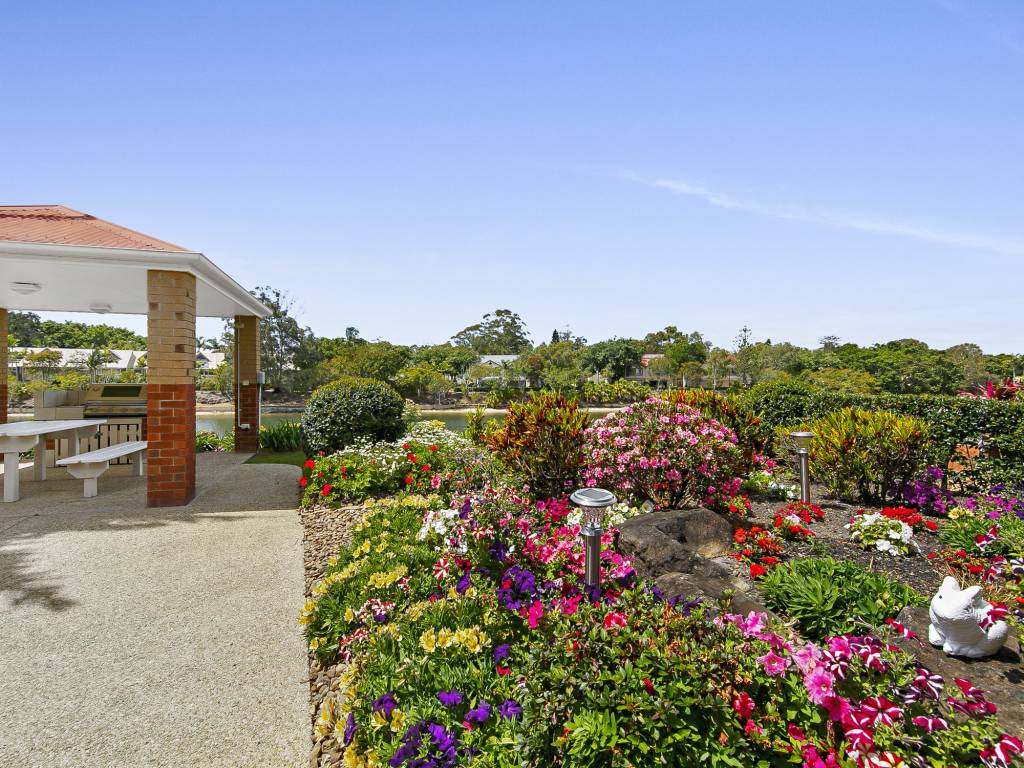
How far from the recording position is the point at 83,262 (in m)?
5.72

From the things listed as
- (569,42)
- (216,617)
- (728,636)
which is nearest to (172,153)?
(569,42)

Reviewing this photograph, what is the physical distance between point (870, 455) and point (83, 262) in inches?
346

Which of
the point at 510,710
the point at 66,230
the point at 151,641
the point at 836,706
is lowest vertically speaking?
the point at 151,641

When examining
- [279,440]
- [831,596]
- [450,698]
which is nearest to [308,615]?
[450,698]

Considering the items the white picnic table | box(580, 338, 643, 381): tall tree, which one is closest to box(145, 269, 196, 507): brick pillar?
the white picnic table

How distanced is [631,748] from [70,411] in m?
10.4

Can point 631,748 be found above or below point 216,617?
above

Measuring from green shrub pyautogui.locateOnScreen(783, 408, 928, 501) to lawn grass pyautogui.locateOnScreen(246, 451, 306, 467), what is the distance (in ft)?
25.7

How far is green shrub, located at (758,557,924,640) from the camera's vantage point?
2.71m

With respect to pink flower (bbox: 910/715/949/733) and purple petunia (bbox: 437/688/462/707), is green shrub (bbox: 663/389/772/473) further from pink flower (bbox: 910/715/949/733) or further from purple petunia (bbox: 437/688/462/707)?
purple petunia (bbox: 437/688/462/707)

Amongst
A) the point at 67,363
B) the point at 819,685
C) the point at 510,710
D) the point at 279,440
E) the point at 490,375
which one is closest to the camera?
the point at 819,685

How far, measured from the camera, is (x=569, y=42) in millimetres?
6352

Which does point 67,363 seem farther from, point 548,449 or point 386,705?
point 386,705

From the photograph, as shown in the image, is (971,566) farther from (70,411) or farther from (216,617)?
(70,411)
